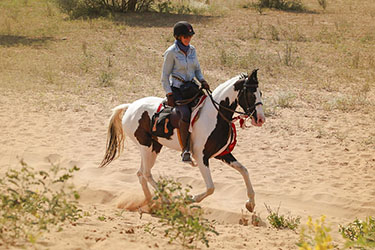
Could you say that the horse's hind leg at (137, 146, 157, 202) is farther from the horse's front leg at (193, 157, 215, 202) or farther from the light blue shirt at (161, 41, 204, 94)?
the light blue shirt at (161, 41, 204, 94)

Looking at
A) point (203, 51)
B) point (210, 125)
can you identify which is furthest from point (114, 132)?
point (203, 51)

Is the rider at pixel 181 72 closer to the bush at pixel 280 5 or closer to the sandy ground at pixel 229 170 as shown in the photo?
the sandy ground at pixel 229 170

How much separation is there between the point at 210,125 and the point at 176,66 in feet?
2.83

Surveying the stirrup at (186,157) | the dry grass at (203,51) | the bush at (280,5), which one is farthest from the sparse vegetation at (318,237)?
the bush at (280,5)

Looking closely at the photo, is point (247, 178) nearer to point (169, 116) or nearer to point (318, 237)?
point (169, 116)

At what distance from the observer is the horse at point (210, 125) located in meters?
5.83

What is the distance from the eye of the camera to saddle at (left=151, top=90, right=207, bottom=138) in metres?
6.21

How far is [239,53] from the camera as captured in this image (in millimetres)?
16219

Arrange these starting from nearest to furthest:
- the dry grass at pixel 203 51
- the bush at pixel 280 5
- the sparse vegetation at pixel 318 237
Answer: the sparse vegetation at pixel 318 237 → the dry grass at pixel 203 51 → the bush at pixel 280 5

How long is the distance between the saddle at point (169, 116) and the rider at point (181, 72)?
7 cm

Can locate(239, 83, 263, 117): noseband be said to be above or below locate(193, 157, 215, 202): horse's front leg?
above

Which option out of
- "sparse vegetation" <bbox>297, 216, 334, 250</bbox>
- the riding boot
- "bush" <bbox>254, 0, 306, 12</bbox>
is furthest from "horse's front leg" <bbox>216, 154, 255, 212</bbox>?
"bush" <bbox>254, 0, 306, 12</bbox>

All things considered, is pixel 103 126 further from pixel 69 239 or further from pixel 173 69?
pixel 69 239

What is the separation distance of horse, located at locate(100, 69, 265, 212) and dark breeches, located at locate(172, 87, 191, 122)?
0.50 feet
